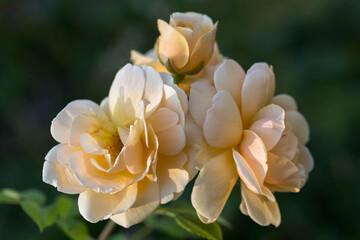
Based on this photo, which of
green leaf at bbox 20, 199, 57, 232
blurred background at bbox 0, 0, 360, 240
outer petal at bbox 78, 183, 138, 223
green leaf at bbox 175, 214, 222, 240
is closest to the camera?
outer petal at bbox 78, 183, 138, 223

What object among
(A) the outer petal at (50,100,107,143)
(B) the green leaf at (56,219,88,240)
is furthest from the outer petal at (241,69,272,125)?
(B) the green leaf at (56,219,88,240)

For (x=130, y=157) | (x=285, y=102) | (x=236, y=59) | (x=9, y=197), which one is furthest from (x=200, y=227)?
(x=236, y=59)

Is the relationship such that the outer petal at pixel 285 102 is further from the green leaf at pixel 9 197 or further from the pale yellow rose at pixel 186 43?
the green leaf at pixel 9 197

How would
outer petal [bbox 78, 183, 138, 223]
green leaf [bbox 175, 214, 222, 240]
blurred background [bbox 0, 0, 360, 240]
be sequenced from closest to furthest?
outer petal [bbox 78, 183, 138, 223]
green leaf [bbox 175, 214, 222, 240]
blurred background [bbox 0, 0, 360, 240]

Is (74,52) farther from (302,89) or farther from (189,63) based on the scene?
(189,63)

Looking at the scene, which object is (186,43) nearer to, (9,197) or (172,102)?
(172,102)

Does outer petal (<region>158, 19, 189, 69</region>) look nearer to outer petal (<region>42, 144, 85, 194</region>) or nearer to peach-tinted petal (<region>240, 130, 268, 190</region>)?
peach-tinted petal (<region>240, 130, 268, 190</region>)

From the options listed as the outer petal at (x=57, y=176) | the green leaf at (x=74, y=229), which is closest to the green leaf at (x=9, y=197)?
the green leaf at (x=74, y=229)
